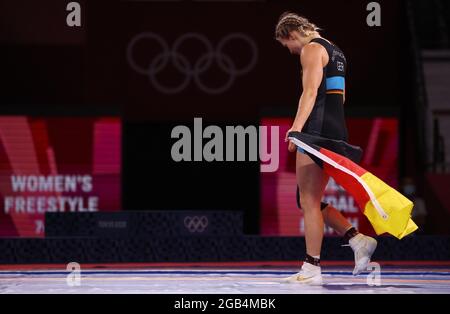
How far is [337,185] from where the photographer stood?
1041 centimetres

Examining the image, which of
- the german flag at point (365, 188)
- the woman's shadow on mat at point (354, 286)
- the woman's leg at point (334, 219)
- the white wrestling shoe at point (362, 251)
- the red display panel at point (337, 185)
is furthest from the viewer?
the red display panel at point (337, 185)

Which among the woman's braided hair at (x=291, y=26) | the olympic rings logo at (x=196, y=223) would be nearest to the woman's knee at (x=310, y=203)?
the woman's braided hair at (x=291, y=26)

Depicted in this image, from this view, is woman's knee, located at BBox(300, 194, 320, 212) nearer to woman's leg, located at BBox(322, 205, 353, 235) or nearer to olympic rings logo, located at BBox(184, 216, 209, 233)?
woman's leg, located at BBox(322, 205, 353, 235)

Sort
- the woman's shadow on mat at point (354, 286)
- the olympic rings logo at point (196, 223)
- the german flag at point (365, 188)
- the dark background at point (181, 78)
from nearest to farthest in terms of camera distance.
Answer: the woman's shadow on mat at point (354, 286), the german flag at point (365, 188), the olympic rings logo at point (196, 223), the dark background at point (181, 78)

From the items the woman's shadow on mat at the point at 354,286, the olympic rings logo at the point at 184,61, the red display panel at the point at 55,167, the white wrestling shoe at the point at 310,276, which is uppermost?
the olympic rings logo at the point at 184,61

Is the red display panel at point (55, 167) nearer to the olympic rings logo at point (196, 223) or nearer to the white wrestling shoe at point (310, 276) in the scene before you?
the olympic rings logo at point (196, 223)

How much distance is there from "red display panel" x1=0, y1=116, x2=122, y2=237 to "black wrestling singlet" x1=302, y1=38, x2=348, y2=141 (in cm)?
558

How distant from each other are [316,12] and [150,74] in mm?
2043

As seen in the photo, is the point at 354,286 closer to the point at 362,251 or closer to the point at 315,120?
the point at 362,251

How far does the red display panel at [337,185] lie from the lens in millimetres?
10391

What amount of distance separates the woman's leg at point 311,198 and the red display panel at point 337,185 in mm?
5162

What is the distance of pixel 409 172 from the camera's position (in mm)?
10906

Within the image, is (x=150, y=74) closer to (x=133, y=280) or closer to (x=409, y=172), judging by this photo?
(x=409, y=172)

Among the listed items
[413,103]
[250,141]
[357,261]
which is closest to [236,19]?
[250,141]
